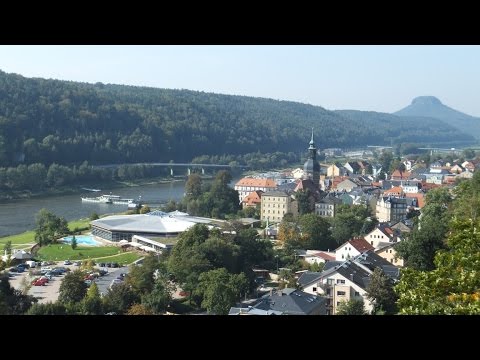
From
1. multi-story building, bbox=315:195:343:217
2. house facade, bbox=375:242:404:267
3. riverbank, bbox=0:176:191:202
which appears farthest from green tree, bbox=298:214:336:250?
riverbank, bbox=0:176:191:202

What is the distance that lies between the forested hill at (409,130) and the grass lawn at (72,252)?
37248 mm

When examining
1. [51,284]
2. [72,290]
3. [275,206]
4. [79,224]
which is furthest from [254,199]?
[72,290]

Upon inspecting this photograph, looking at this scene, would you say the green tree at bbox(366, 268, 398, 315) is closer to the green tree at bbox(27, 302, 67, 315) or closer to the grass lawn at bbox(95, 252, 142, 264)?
the green tree at bbox(27, 302, 67, 315)

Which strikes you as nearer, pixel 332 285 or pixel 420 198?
pixel 332 285

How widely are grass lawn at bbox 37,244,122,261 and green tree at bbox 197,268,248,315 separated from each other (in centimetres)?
325

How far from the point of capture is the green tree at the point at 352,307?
19.0 ft

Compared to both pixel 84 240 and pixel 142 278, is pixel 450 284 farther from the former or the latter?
pixel 84 240

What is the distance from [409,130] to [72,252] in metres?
44.7

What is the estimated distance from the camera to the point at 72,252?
9.70m

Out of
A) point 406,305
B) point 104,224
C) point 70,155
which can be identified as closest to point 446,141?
point 70,155

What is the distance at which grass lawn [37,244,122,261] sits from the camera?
933 centimetres

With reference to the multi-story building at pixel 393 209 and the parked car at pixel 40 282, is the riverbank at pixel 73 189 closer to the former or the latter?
the multi-story building at pixel 393 209
